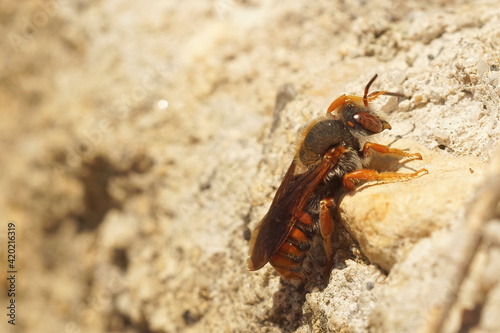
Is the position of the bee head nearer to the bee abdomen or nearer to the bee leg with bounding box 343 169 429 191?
the bee leg with bounding box 343 169 429 191

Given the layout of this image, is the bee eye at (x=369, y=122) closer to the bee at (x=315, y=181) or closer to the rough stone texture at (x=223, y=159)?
the bee at (x=315, y=181)

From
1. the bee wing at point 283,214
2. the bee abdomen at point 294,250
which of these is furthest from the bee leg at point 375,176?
the bee abdomen at point 294,250

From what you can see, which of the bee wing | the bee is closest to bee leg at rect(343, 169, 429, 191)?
the bee

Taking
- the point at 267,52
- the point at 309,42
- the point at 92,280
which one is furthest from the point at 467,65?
the point at 92,280

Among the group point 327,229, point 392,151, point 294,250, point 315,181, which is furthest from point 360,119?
point 294,250

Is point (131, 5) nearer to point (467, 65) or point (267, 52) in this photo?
point (267, 52)

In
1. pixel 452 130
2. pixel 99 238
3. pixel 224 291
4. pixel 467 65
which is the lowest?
pixel 99 238

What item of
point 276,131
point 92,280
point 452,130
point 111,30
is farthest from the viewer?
point 111,30
